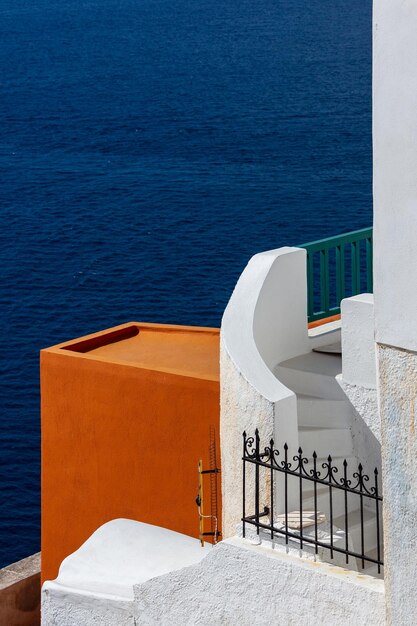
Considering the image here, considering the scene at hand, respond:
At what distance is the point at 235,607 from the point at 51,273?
35.8 meters

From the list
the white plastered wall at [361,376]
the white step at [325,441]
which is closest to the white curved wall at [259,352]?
the white step at [325,441]

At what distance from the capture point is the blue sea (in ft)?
130

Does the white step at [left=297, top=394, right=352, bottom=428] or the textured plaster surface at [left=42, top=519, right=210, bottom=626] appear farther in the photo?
the white step at [left=297, top=394, right=352, bottom=428]

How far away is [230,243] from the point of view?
1890 inches

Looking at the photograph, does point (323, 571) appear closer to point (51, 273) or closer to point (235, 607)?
point (235, 607)

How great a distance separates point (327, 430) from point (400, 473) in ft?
9.34

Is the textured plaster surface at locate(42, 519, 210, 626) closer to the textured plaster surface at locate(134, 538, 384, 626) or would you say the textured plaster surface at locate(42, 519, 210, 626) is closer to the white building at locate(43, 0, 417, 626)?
the white building at locate(43, 0, 417, 626)

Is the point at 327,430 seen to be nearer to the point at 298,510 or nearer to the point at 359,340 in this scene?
the point at 359,340

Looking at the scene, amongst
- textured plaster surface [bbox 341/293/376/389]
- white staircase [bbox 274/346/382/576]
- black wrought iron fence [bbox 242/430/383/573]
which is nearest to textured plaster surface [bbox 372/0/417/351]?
black wrought iron fence [bbox 242/430/383/573]

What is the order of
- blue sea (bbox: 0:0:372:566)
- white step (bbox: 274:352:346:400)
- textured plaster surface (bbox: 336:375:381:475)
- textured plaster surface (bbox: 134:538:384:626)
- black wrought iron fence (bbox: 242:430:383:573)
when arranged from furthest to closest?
1. blue sea (bbox: 0:0:372:566)
2. white step (bbox: 274:352:346:400)
3. textured plaster surface (bbox: 336:375:381:475)
4. black wrought iron fence (bbox: 242:430:383:573)
5. textured plaster surface (bbox: 134:538:384:626)

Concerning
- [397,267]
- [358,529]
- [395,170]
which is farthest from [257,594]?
[395,170]

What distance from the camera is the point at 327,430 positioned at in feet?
34.9

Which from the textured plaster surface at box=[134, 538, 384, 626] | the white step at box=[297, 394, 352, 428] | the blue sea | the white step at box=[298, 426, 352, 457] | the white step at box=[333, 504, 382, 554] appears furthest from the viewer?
the blue sea

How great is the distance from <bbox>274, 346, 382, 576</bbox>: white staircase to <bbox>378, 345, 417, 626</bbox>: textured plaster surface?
160 cm
